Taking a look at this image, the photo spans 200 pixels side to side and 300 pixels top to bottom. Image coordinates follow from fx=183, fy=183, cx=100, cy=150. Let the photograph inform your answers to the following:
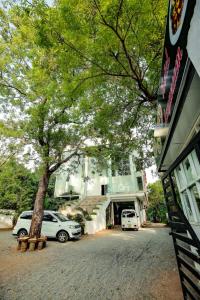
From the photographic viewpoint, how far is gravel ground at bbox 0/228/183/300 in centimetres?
427

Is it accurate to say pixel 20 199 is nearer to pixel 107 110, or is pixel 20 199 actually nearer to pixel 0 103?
pixel 0 103

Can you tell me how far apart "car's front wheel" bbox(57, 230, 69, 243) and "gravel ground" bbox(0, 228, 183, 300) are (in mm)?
3249

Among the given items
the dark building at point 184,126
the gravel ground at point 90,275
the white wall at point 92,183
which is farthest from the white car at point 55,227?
the dark building at point 184,126

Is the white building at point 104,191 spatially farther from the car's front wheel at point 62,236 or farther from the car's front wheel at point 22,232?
the car's front wheel at point 22,232

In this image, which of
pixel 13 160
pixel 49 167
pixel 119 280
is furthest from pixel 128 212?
pixel 119 280

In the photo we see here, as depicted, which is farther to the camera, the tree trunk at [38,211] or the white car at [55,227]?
the white car at [55,227]

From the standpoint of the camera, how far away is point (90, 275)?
18.2 feet

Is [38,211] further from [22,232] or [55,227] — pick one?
[22,232]

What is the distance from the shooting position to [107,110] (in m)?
8.47

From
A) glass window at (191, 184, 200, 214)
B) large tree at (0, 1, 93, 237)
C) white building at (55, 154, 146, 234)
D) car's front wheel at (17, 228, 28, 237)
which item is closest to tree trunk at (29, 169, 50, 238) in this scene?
large tree at (0, 1, 93, 237)

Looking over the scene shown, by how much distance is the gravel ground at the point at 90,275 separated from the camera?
427 centimetres

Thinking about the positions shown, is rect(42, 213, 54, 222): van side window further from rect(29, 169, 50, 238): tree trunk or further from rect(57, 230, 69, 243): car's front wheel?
rect(29, 169, 50, 238): tree trunk

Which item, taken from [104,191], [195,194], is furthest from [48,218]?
[104,191]

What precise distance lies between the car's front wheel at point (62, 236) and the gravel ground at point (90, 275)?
325cm
